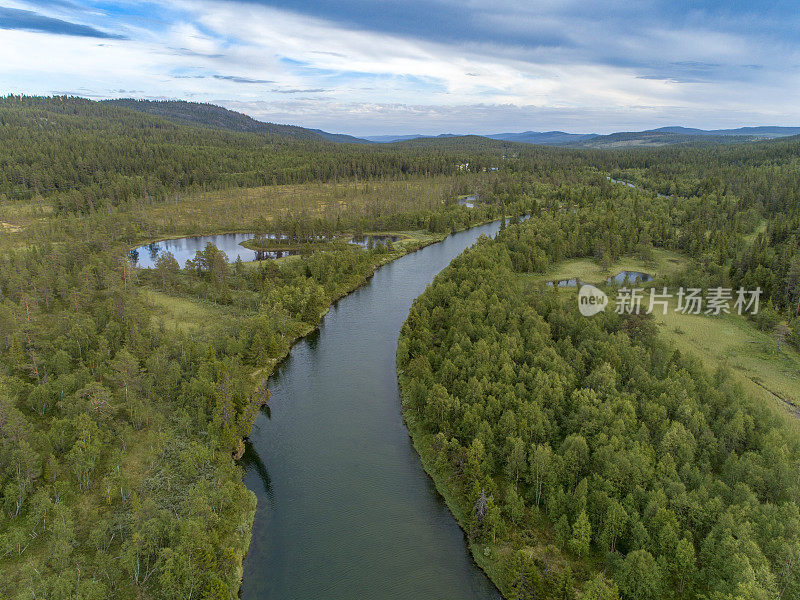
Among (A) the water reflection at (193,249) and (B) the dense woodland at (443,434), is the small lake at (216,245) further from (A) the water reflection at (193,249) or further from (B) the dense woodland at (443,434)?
(B) the dense woodland at (443,434)

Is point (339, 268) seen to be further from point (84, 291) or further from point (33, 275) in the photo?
point (33, 275)

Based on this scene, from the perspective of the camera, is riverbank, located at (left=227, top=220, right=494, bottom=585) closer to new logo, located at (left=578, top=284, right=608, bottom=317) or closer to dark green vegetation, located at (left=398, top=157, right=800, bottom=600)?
dark green vegetation, located at (left=398, top=157, right=800, bottom=600)

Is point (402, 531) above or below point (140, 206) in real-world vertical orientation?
below

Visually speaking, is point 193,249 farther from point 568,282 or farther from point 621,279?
point 621,279

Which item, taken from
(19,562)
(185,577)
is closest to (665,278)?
(185,577)

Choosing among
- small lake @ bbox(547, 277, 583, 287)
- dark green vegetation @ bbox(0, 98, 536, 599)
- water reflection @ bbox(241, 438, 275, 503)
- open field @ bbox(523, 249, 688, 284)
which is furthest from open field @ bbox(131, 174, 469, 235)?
water reflection @ bbox(241, 438, 275, 503)

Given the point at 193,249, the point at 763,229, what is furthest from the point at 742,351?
the point at 193,249
